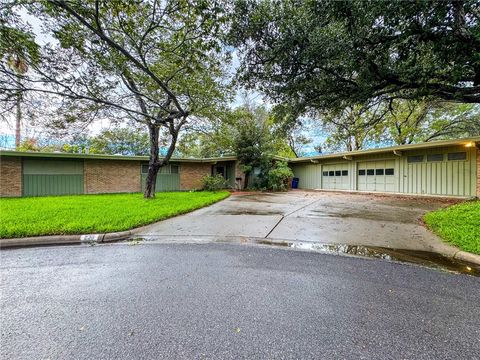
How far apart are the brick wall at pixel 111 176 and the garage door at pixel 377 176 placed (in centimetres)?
1551

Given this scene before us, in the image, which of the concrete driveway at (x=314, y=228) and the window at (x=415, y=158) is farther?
the window at (x=415, y=158)

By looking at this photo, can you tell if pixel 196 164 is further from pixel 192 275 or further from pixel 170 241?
pixel 192 275

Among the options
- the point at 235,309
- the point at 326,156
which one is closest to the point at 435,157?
the point at 326,156

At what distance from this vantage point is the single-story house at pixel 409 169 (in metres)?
9.66

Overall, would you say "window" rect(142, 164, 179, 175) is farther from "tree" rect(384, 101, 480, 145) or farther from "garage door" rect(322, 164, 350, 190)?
"tree" rect(384, 101, 480, 145)

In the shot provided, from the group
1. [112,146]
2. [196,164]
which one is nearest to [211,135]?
[196,164]

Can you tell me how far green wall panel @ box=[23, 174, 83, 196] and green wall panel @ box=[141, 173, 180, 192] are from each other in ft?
13.1

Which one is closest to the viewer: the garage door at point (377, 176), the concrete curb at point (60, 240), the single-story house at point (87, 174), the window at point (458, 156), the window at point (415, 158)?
the concrete curb at point (60, 240)

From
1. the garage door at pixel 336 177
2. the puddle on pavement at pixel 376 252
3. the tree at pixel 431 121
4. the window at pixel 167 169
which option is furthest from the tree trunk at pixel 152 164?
the tree at pixel 431 121

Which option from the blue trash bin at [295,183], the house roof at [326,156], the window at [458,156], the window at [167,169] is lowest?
the blue trash bin at [295,183]

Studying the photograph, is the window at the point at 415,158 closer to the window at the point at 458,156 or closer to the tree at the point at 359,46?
the window at the point at 458,156

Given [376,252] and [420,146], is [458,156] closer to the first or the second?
[420,146]

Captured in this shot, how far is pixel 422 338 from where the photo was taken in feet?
5.65

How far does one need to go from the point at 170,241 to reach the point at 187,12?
5.20 meters
